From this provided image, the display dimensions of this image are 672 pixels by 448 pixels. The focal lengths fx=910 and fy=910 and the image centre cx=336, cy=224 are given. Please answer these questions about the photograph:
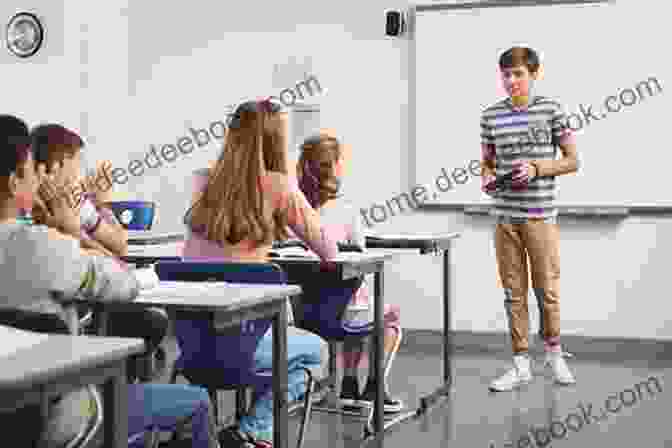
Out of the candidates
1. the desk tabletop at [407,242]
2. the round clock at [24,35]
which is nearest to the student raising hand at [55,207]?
the desk tabletop at [407,242]

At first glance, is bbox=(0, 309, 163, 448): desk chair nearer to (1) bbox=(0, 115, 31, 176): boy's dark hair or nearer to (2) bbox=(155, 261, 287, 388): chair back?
(1) bbox=(0, 115, 31, 176): boy's dark hair

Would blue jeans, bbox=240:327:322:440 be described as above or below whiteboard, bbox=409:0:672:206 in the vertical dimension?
below

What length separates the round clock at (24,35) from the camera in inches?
249

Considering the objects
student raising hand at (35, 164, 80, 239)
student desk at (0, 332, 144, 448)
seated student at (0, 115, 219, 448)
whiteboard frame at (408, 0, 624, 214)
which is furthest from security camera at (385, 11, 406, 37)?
student desk at (0, 332, 144, 448)

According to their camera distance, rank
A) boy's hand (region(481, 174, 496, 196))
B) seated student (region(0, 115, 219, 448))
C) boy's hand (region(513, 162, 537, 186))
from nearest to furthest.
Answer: seated student (region(0, 115, 219, 448)), boy's hand (region(513, 162, 537, 186)), boy's hand (region(481, 174, 496, 196))

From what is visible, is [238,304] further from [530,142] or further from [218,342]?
[530,142]

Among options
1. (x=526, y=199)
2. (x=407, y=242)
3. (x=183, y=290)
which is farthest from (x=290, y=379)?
(x=526, y=199)

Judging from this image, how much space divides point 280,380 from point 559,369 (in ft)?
8.43

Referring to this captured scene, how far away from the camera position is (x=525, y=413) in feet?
12.8

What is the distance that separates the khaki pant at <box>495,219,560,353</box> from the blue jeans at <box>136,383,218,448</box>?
104 inches

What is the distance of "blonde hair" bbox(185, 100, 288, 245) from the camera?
2791mm

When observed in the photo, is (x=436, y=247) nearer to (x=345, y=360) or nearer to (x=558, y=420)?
(x=345, y=360)

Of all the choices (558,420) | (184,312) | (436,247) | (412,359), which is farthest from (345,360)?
(184,312)

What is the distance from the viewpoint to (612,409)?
399 cm
